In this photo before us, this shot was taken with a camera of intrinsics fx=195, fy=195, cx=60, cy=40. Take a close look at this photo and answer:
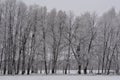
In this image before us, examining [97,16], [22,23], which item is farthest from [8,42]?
[97,16]

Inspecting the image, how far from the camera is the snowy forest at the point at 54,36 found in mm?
36156

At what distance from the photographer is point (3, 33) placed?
3569 cm

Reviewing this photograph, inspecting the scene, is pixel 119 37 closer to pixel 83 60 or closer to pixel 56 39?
pixel 83 60

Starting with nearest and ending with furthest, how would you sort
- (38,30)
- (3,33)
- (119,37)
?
Answer: (3,33), (38,30), (119,37)

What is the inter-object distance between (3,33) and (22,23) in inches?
161

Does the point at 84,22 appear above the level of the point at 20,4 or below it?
below

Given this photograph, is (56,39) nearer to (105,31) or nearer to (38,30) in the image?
(38,30)

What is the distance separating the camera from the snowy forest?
119 feet

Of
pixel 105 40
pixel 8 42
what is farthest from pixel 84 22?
pixel 8 42

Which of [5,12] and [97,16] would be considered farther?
[97,16]

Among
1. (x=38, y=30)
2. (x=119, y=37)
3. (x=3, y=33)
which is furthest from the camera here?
(x=119, y=37)

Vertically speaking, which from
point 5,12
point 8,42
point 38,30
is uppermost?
point 5,12

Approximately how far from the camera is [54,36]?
40250mm

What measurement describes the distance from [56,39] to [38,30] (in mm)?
4243
